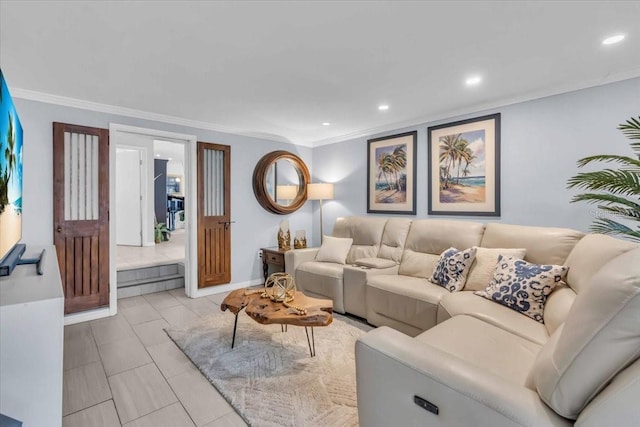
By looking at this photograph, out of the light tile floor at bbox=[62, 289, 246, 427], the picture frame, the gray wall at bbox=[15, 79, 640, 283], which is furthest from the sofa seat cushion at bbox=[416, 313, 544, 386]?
the picture frame

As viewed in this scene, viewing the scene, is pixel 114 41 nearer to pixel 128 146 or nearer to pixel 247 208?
pixel 247 208

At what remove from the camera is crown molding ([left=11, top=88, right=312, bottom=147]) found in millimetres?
2920

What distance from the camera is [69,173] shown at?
3.16m

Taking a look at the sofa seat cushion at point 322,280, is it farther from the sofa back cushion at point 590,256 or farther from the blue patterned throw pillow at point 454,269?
the sofa back cushion at point 590,256

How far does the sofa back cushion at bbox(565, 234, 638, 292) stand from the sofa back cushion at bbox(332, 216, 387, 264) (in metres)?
1.93

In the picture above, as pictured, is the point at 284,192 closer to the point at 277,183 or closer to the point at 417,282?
the point at 277,183

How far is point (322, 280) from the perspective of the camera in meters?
3.49

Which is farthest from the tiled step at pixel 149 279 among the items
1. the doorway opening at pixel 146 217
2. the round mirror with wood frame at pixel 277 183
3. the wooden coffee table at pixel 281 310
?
the wooden coffee table at pixel 281 310

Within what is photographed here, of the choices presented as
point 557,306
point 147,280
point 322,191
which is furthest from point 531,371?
point 147,280

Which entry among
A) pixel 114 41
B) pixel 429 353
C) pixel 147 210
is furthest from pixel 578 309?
pixel 147 210

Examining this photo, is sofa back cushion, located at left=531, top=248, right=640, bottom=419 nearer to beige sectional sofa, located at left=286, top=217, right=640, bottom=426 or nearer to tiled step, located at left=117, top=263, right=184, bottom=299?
beige sectional sofa, located at left=286, top=217, right=640, bottom=426

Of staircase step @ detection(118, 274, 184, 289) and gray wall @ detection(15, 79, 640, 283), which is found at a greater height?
gray wall @ detection(15, 79, 640, 283)

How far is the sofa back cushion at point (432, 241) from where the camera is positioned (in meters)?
2.98

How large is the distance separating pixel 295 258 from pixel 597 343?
3.22m
